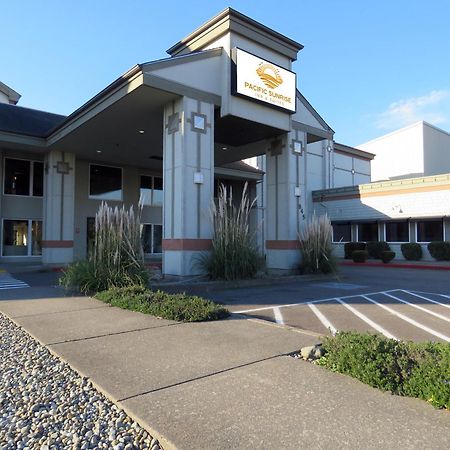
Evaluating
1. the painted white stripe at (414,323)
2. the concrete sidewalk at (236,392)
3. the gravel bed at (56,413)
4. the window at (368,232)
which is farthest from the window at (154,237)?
the gravel bed at (56,413)

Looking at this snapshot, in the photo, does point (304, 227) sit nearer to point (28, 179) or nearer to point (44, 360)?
point (44, 360)

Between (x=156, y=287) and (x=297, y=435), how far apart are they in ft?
26.0

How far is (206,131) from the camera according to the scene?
42.2 feet

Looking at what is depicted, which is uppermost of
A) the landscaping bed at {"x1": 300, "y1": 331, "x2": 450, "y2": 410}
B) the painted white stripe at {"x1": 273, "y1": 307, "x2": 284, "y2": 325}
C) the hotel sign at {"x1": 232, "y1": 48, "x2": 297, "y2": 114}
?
the hotel sign at {"x1": 232, "y1": 48, "x2": 297, "y2": 114}

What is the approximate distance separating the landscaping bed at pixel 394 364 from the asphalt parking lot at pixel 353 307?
4.81 ft

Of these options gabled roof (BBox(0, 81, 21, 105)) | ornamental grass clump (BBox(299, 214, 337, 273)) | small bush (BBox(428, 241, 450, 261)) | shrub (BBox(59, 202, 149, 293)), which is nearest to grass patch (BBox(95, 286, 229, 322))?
shrub (BBox(59, 202, 149, 293))

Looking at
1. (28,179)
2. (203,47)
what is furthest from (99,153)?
(203,47)

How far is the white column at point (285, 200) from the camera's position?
49.5 feet

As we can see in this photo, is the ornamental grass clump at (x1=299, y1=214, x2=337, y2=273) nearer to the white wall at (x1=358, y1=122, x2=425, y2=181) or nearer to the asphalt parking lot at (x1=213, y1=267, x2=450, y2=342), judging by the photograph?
the asphalt parking lot at (x1=213, y1=267, x2=450, y2=342)

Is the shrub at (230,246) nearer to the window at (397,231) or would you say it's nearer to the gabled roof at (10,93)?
the window at (397,231)

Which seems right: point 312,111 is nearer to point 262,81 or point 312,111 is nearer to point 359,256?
point 262,81

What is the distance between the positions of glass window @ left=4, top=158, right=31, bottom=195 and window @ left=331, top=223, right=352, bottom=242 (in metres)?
20.2

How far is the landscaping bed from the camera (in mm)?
3506

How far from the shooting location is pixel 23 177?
20875 mm
